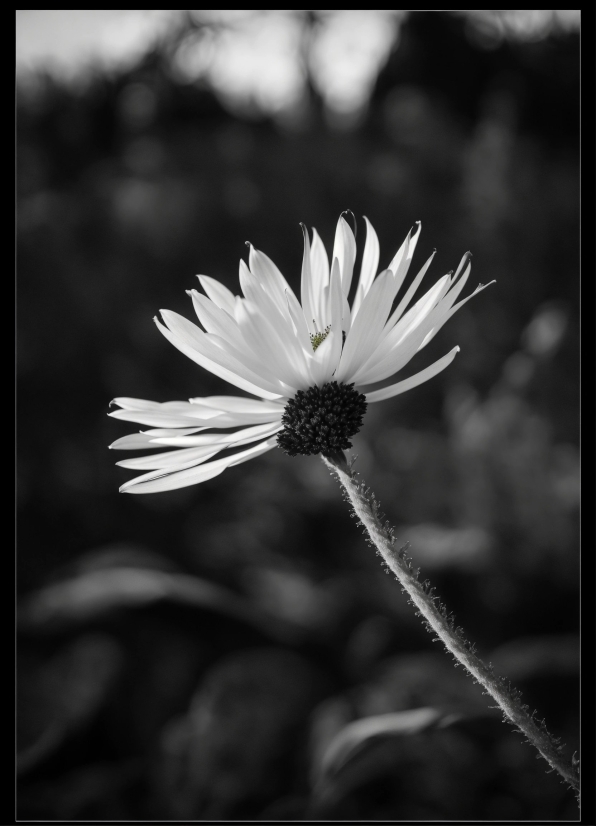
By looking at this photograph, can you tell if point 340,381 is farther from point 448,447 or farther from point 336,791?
point 448,447

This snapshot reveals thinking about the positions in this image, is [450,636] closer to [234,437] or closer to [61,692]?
[234,437]

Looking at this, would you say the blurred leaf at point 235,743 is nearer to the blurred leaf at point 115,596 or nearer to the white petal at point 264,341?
the blurred leaf at point 115,596

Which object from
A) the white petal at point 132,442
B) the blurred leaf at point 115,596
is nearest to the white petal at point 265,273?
the white petal at point 132,442

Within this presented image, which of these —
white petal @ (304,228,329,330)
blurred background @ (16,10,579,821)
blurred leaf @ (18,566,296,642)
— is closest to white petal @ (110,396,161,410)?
white petal @ (304,228,329,330)

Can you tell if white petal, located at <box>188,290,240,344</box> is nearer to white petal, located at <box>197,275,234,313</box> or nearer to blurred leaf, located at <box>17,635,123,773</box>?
white petal, located at <box>197,275,234,313</box>

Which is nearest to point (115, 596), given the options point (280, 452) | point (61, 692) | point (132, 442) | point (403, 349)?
point (61, 692)
